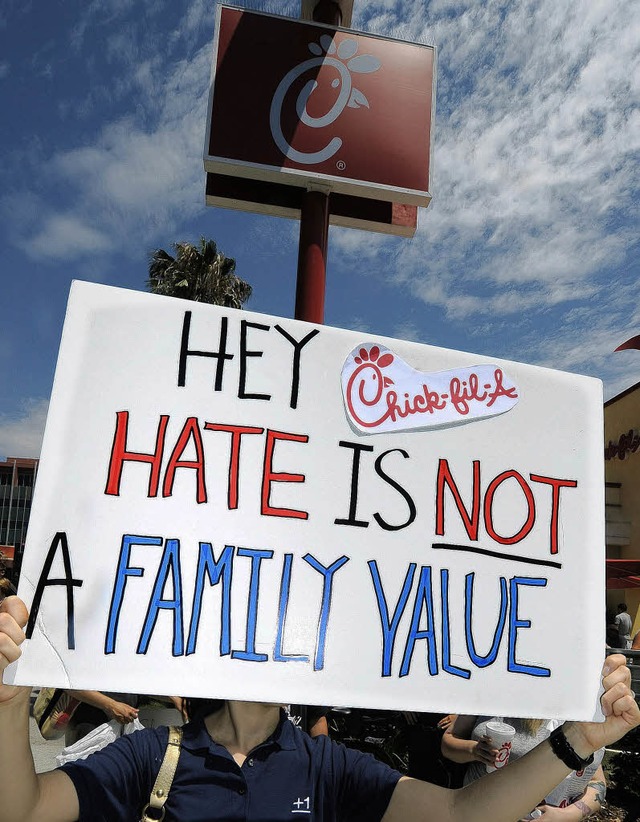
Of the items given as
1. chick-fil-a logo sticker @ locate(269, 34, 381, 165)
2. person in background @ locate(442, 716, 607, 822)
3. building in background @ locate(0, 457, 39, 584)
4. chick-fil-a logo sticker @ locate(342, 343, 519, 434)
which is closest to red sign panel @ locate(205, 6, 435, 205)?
chick-fil-a logo sticker @ locate(269, 34, 381, 165)

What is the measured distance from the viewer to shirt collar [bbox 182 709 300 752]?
5.41 feet

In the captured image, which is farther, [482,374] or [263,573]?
[482,374]

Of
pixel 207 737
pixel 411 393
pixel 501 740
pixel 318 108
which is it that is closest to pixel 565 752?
pixel 207 737

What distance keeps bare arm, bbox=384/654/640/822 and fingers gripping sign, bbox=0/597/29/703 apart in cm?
95

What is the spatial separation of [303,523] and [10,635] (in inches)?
28.0

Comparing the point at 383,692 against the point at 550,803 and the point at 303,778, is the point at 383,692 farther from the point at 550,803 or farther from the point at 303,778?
the point at 550,803

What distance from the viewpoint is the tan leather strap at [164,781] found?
1539mm

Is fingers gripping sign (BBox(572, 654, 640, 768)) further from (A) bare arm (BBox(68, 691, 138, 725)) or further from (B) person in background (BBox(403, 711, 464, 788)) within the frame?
(A) bare arm (BBox(68, 691, 138, 725))

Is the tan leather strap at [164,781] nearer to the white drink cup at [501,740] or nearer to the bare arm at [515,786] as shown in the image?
the bare arm at [515,786]

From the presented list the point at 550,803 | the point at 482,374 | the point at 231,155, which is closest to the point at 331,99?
the point at 231,155

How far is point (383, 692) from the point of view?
5.54 ft

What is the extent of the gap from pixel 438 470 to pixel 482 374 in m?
0.32

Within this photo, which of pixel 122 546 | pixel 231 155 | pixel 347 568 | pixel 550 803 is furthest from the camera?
pixel 231 155

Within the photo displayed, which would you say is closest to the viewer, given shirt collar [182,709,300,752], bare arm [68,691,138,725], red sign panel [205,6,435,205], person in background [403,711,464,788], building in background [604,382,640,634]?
shirt collar [182,709,300,752]
